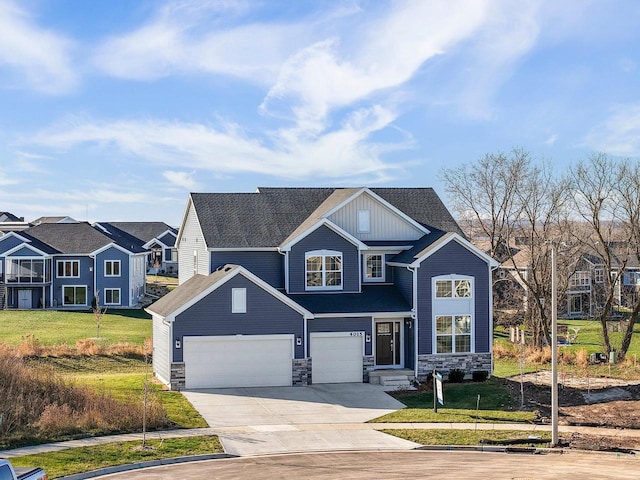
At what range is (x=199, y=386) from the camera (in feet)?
106

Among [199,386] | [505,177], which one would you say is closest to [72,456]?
[199,386]

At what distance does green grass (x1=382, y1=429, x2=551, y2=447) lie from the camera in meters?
23.4

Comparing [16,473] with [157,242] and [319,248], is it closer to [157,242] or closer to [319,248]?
[319,248]

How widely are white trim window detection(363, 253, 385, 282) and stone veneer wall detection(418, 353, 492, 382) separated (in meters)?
4.86

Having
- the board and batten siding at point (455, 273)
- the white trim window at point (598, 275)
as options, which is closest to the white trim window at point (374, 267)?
the board and batten siding at point (455, 273)

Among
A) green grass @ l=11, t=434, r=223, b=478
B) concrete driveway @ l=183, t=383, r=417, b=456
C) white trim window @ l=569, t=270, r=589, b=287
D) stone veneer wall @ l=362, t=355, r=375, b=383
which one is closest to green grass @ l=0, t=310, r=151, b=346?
stone veneer wall @ l=362, t=355, r=375, b=383

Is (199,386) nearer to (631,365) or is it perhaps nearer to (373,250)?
(373,250)

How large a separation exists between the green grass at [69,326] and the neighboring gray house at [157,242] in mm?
33531

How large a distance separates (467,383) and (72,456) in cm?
1963

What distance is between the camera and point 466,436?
Answer: 79.6 feet

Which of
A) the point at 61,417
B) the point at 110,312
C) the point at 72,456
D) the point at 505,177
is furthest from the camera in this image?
the point at 110,312

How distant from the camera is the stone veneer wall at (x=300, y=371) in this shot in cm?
3362

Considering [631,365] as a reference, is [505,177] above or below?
above

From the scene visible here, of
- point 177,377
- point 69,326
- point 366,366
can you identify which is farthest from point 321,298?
point 69,326
